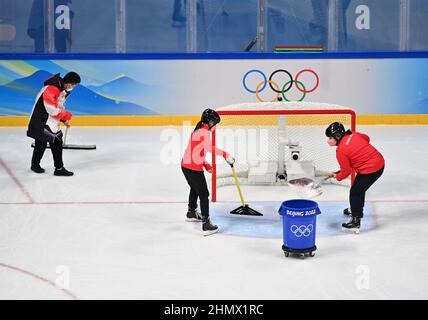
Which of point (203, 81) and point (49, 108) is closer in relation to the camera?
point (49, 108)

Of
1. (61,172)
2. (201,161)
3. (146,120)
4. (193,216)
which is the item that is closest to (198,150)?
(201,161)

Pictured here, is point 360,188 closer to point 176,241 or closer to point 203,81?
point 176,241

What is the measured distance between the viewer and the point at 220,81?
13312mm

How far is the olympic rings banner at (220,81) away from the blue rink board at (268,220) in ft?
16.5

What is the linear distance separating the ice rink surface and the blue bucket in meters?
0.14

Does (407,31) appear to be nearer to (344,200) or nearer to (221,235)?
(344,200)

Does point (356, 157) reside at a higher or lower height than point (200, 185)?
higher

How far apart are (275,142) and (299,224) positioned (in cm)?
497

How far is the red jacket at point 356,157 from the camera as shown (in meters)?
7.11

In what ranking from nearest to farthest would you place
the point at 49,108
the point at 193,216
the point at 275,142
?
the point at 193,216
the point at 49,108
the point at 275,142

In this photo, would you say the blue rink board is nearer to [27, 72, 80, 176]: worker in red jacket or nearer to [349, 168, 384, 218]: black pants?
[349, 168, 384, 218]: black pants
